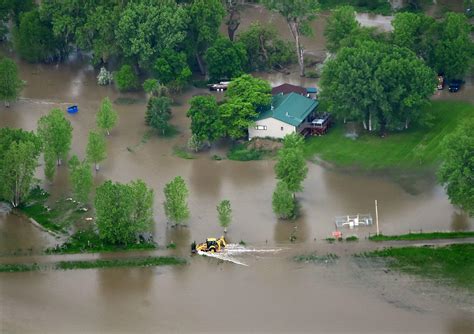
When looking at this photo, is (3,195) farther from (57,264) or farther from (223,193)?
(223,193)

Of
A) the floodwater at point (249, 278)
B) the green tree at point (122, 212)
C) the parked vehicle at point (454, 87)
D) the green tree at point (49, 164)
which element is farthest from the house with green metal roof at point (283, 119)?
the green tree at point (122, 212)

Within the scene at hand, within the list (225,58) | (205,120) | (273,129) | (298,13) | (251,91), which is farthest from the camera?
(298,13)

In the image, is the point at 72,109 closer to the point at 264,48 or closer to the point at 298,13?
the point at 264,48

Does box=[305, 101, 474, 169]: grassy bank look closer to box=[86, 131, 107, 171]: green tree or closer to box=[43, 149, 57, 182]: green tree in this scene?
box=[86, 131, 107, 171]: green tree

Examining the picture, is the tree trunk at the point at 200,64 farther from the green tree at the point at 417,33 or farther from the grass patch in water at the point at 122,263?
the grass patch in water at the point at 122,263

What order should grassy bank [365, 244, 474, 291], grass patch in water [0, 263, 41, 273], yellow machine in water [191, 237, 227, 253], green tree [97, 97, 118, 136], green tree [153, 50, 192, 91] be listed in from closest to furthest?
grassy bank [365, 244, 474, 291]
grass patch in water [0, 263, 41, 273]
yellow machine in water [191, 237, 227, 253]
green tree [97, 97, 118, 136]
green tree [153, 50, 192, 91]

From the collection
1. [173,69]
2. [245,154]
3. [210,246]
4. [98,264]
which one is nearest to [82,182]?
[98,264]

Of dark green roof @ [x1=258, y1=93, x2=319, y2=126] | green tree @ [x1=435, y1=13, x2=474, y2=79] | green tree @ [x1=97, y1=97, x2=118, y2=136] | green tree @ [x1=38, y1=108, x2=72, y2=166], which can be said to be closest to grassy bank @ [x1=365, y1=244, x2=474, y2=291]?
dark green roof @ [x1=258, y1=93, x2=319, y2=126]
